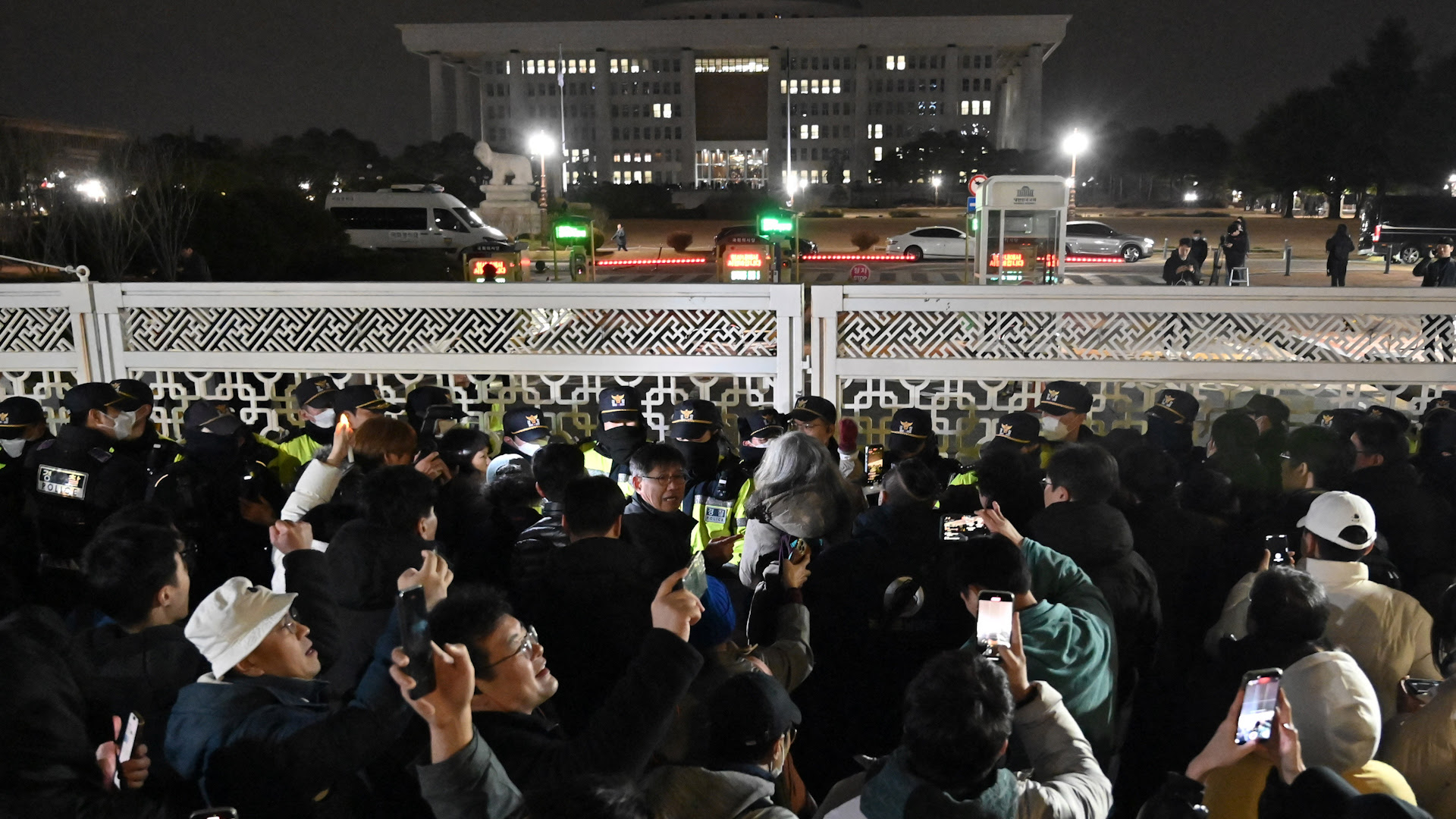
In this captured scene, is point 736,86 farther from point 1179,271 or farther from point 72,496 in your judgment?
point 72,496

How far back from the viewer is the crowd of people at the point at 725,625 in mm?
2285

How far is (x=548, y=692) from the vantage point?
2531mm

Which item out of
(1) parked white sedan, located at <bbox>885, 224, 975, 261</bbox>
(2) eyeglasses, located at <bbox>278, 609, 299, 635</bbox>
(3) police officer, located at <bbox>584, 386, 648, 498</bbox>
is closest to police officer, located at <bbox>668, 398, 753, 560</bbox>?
(3) police officer, located at <bbox>584, 386, 648, 498</bbox>

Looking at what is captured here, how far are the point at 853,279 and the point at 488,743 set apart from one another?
1805cm

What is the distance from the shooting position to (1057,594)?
10.6 feet

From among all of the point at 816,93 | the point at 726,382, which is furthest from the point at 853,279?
the point at 816,93

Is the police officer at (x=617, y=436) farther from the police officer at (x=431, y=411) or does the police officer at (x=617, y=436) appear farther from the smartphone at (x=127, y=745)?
the smartphone at (x=127, y=745)

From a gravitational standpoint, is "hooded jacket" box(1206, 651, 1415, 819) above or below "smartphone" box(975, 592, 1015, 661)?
below

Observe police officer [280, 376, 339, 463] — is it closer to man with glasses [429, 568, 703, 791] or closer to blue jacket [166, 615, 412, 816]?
blue jacket [166, 615, 412, 816]

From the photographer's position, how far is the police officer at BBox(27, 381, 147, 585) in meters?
4.56

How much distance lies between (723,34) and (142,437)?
Answer: 7801 cm

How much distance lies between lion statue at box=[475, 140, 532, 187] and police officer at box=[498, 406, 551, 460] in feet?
143

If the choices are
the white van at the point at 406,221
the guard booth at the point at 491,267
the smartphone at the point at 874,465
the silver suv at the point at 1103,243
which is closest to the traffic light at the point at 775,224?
the guard booth at the point at 491,267

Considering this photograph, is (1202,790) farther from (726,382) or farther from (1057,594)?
(726,382)
